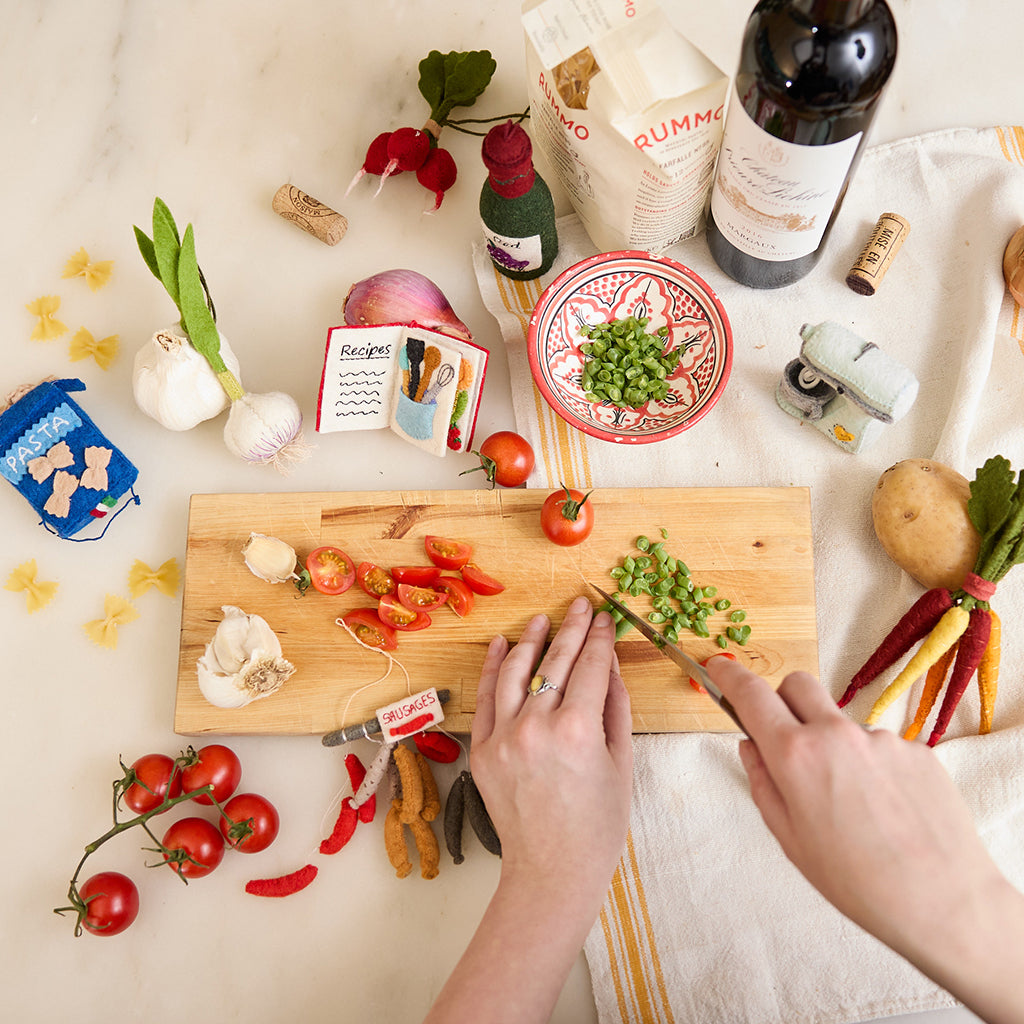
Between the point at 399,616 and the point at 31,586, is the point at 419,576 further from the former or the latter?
the point at 31,586

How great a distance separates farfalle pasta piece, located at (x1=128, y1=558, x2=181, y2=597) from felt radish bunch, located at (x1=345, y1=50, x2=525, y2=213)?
689 millimetres

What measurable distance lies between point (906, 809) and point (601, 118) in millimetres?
869

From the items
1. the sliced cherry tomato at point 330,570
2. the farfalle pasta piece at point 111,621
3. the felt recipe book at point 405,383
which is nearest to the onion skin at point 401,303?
the felt recipe book at point 405,383

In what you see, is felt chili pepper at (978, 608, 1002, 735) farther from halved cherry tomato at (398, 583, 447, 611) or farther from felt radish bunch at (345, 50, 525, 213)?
felt radish bunch at (345, 50, 525, 213)

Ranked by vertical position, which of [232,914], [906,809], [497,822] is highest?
[906,809]

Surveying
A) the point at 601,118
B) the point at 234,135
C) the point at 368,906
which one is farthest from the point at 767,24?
the point at 368,906

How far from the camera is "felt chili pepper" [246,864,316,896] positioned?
3.95ft

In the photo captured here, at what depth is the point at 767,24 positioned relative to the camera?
2.95ft

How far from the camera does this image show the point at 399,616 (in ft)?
4.02

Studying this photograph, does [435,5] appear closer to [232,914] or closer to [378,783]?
[378,783]

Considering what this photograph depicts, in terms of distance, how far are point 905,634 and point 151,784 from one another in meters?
1.11

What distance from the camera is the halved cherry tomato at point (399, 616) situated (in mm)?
1218

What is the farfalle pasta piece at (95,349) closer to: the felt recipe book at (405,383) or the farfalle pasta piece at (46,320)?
the farfalle pasta piece at (46,320)

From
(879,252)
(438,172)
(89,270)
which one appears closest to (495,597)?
(438,172)
